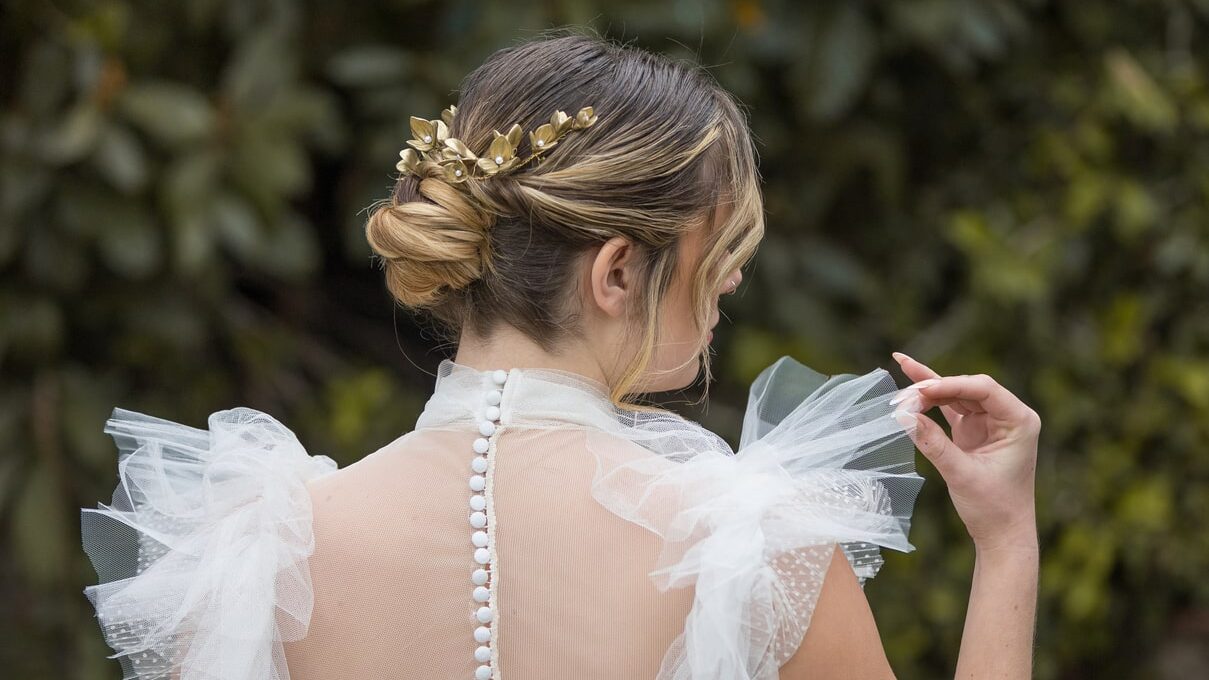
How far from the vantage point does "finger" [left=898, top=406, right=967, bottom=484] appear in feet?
3.90

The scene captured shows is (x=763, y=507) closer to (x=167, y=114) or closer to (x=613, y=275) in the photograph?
(x=613, y=275)

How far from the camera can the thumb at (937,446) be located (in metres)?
1.19

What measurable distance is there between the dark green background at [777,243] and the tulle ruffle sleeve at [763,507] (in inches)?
72.1

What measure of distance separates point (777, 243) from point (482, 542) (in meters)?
2.33

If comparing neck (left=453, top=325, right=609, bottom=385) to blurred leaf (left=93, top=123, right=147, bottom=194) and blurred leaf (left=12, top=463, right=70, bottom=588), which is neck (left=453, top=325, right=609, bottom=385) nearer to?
blurred leaf (left=93, top=123, right=147, bottom=194)

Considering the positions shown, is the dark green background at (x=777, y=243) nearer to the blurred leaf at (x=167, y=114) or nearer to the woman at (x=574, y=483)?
the blurred leaf at (x=167, y=114)

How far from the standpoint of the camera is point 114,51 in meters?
2.83

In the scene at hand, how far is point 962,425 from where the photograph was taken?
1.24 m

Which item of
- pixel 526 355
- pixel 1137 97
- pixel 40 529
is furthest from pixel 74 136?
pixel 1137 97

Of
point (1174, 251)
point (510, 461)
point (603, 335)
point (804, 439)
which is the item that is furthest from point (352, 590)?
point (1174, 251)

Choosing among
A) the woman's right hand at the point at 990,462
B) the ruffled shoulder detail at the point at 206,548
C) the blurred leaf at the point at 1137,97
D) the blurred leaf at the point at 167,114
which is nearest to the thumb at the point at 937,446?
the woman's right hand at the point at 990,462

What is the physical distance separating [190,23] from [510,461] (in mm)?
2260

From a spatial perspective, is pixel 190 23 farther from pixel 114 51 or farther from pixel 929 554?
pixel 929 554

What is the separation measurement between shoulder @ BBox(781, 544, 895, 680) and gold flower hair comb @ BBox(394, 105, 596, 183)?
0.45 m
